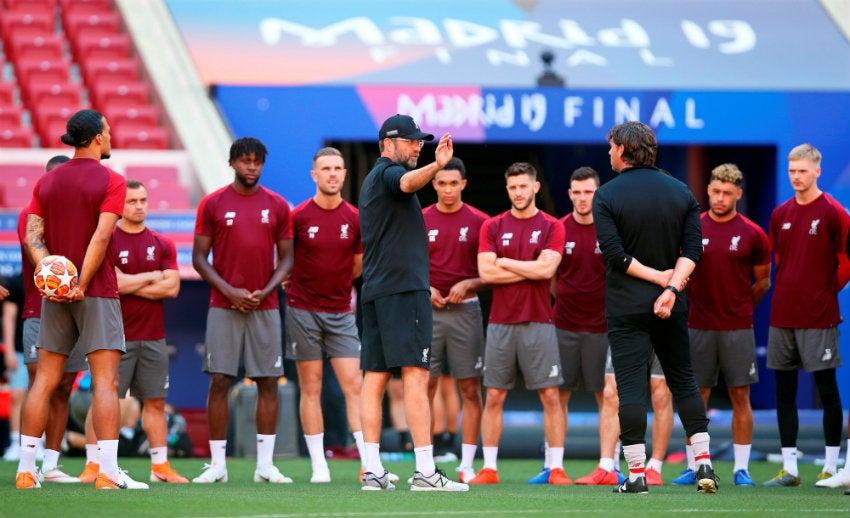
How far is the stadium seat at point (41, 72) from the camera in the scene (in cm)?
1786

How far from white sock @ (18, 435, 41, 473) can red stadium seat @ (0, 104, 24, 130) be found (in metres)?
Answer: 9.04

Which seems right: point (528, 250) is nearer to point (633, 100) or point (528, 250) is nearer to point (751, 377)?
point (751, 377)

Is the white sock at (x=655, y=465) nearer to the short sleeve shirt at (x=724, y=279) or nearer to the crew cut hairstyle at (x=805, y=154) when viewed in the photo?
the short sleeve shirt at (x=724, y=279)

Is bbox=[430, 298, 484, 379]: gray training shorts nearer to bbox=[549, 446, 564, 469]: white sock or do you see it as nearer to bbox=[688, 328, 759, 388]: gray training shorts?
bbox=[549, 446, 564, 469]: white sock

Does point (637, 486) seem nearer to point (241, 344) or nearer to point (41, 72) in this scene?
point (241, 344)

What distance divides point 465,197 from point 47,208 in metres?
10.8

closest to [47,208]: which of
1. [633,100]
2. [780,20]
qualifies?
[633,100]

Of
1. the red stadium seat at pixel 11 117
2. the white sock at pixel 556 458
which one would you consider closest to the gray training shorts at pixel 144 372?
the white sock at pixel 556 458

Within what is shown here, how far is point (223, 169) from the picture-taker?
15.2 m

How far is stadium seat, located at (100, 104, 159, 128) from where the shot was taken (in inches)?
666

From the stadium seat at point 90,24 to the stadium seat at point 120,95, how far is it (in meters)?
1.57

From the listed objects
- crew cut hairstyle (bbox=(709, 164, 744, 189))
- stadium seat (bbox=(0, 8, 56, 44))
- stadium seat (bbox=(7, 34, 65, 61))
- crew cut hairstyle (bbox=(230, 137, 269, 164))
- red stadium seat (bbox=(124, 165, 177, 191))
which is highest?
stadium seat (bbox=(0, 8, 56, 44))

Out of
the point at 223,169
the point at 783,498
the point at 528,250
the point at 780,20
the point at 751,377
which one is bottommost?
the point at 783,498

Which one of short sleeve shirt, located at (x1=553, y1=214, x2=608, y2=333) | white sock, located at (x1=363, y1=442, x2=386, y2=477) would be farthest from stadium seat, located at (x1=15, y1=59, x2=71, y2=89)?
white sock, located at (x1=363, y1=442, x2=386, y2=477)
